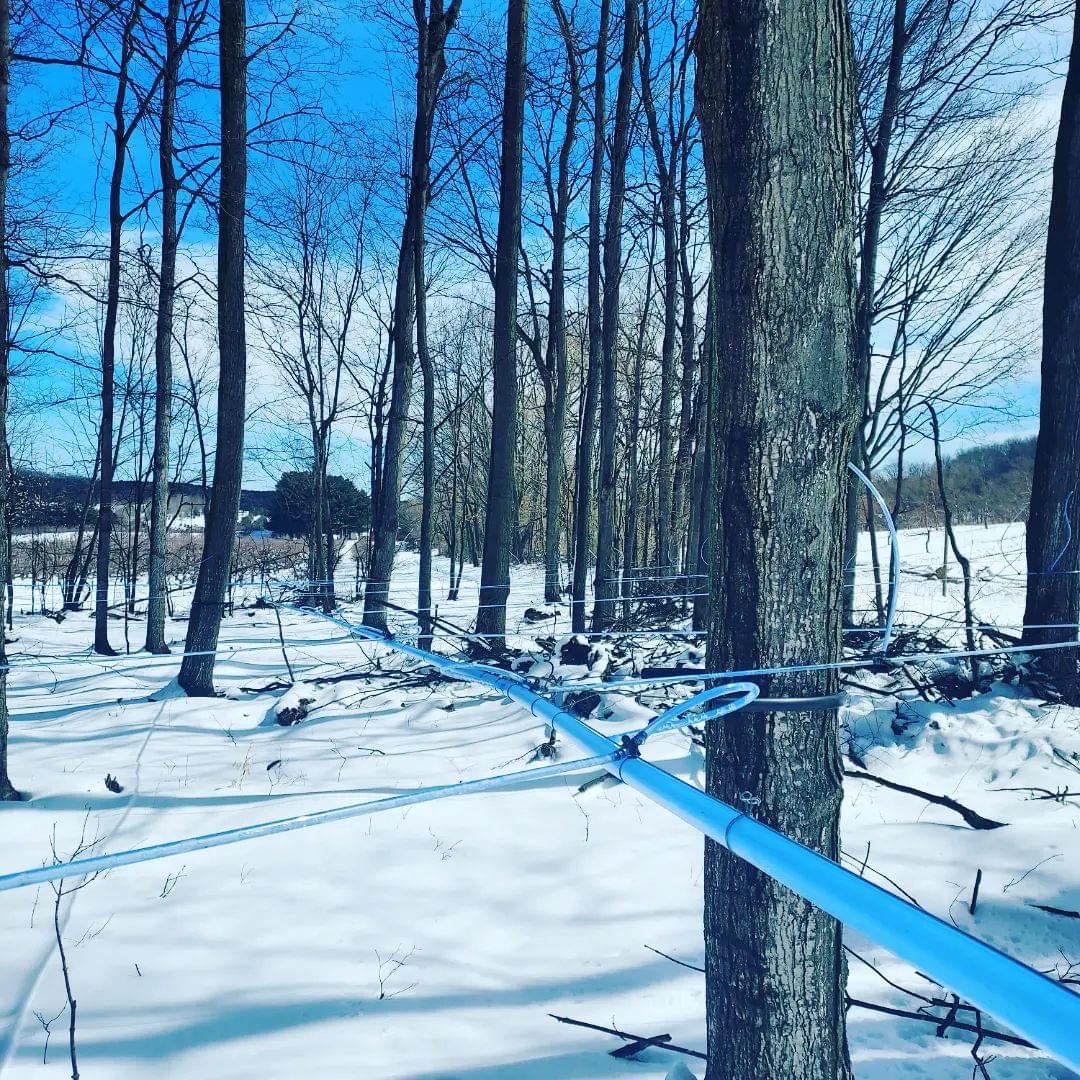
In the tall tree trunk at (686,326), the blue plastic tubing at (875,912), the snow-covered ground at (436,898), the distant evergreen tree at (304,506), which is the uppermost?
the tall tree trunk at (686,326)

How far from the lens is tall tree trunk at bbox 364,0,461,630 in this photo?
11.7 meters

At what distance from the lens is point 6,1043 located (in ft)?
9.09

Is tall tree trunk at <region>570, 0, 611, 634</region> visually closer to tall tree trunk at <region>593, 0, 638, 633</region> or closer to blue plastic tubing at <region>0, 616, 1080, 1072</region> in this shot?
tall tree trunk at <region>593, 0, 638, 633</region>

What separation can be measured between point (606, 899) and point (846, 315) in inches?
117

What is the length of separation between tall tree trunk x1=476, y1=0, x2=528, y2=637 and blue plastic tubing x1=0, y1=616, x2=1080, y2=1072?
8004mm

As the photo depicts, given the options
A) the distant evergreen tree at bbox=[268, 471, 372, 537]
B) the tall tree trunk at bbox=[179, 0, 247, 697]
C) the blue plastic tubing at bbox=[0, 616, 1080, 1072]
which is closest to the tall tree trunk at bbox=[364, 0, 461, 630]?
the tall tree trunk at bbox=[179, 0, 247, 697]

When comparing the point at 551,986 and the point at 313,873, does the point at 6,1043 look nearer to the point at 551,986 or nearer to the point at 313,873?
the point at 313,873

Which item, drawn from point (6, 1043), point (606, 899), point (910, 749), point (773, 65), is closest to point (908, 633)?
point (910, 749)

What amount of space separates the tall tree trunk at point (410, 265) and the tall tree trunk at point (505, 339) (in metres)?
2.27

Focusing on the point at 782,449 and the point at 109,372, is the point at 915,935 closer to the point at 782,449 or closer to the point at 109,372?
the point at 782,449

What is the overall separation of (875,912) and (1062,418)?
23.0 feet

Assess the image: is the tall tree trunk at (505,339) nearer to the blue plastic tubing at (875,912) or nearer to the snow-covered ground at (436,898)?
the snow-covered ground at (436,898)

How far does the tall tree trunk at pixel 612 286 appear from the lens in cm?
1159

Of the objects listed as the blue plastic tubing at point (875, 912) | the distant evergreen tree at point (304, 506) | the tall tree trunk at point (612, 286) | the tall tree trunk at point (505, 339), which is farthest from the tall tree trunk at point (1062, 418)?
the distant evergreen tree at point (304, 506)
